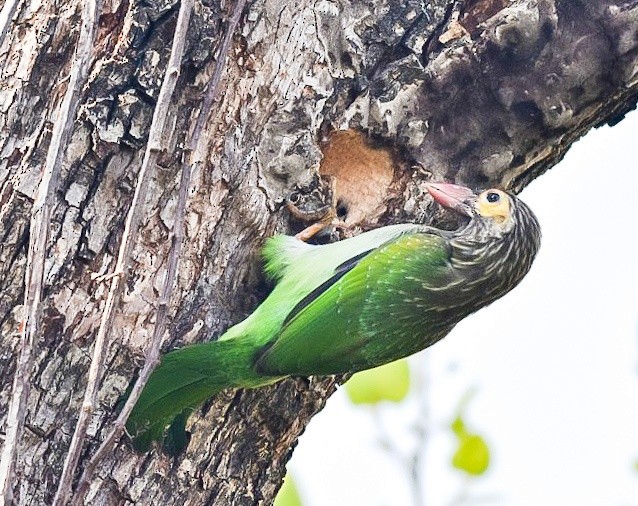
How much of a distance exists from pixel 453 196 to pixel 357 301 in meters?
0.54

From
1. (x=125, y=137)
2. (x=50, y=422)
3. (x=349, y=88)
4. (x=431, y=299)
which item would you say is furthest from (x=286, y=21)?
(x=50, y=422)

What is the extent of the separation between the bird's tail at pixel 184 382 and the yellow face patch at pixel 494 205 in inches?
41.3

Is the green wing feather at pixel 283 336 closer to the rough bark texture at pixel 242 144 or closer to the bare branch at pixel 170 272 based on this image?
the rough bark texture at pixel 242 144

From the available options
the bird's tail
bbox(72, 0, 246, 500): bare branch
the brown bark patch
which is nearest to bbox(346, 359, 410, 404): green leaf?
the brown bark patch

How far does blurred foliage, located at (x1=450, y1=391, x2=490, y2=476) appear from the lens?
4055 mm

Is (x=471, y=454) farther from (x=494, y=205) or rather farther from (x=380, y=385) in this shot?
(x=494, y=205)

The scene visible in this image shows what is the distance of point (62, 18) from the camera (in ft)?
9.84

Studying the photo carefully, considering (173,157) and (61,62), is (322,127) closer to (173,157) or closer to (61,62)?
(173,157)

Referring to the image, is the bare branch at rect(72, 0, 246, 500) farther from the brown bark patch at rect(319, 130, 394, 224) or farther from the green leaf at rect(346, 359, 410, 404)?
the green leaf at rect(346, 359, 410, 404)

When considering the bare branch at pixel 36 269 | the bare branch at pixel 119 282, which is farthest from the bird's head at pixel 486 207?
the bare branch at pixel 36 269

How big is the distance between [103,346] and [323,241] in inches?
54.7

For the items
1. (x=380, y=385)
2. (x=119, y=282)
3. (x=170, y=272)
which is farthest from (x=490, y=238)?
(x=119, y=282)

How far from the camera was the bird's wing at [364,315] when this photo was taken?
10.2 ft

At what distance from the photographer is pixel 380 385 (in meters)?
4.20
